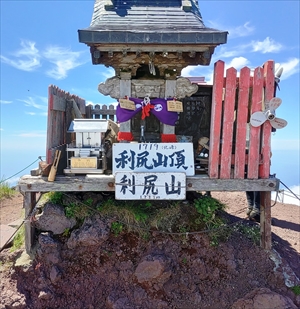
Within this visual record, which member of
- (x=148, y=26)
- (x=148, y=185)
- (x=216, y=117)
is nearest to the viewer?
(x=148, y=185)

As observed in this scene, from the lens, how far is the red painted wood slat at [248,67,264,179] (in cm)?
581

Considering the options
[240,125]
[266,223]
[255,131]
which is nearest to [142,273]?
A: [266,223]

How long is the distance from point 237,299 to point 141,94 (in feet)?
15.0

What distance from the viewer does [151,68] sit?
6.25 metres

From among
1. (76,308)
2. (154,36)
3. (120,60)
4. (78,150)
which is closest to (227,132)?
(154,36)

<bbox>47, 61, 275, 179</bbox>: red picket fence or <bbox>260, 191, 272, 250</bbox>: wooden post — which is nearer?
<bbox>47, 61, 275, 179</bbox>: red picket fence

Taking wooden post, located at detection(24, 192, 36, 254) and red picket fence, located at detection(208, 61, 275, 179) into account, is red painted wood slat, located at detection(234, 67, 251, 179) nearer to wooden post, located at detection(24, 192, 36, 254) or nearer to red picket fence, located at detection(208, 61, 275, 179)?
red picket fence, located at detection(208, 61, 275, 179)

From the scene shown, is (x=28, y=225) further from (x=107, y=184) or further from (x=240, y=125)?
(x=240, y=125)

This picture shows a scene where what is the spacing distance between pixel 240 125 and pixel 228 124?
24 cm

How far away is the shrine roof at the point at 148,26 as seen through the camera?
5398 millimetres

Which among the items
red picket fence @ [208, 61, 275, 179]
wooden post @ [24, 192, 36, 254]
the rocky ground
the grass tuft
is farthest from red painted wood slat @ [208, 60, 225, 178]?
the grass tuft

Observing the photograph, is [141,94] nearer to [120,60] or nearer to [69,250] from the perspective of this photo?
[120,60]

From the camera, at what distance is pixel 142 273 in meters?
5.55

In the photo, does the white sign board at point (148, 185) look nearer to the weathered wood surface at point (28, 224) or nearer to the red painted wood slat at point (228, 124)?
the red painted wood slat at point (228, 124)
